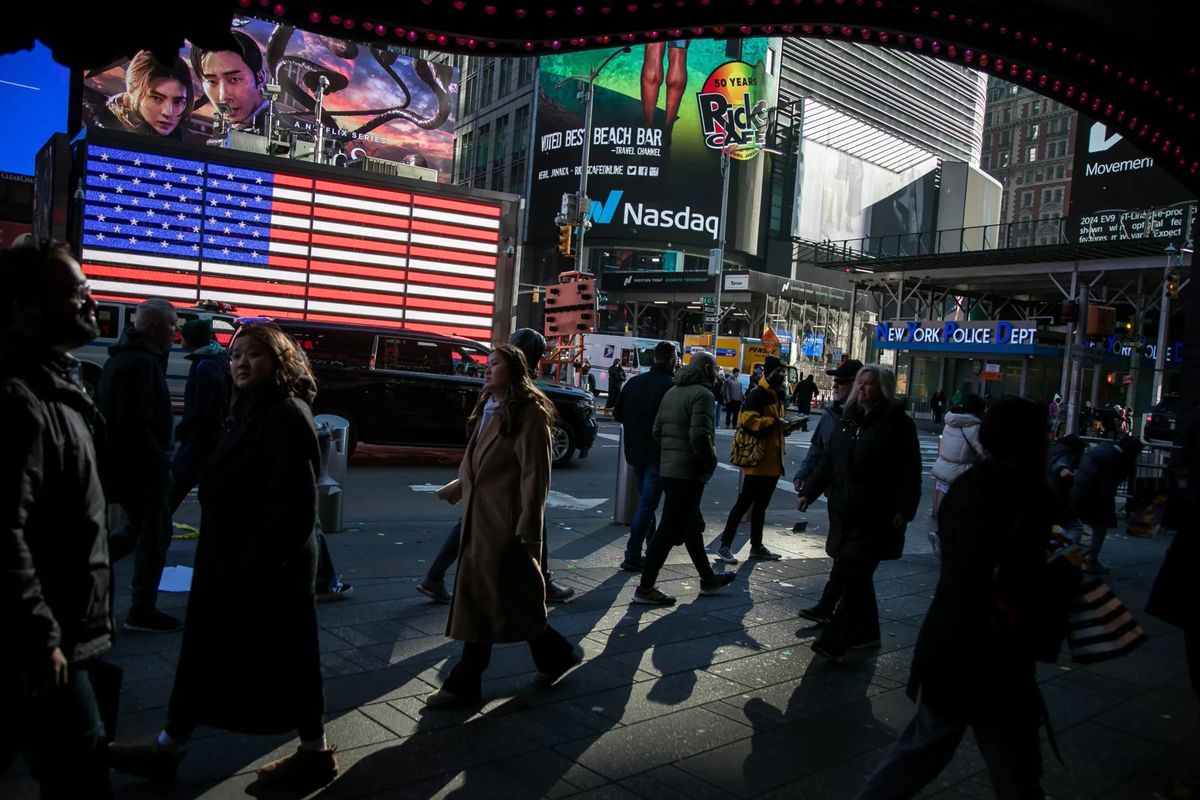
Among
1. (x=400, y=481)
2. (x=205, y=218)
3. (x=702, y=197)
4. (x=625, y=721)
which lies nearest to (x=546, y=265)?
(x=702, y=197)

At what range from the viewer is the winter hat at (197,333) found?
6004mm

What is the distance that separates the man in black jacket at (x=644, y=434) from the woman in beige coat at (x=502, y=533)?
10.2 feet

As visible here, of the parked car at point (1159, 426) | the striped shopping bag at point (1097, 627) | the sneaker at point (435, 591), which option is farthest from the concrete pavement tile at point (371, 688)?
the parked car at point (1159, 426)

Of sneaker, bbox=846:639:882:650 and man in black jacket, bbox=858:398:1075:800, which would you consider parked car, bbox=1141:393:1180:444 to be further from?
man in black jacket, bbox=858:398:1075:800

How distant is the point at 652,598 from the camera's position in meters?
6.55

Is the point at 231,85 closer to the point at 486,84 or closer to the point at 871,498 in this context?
the point at 486,84

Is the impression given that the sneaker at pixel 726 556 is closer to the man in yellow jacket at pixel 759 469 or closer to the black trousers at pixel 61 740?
the man in yellow jacket at pixel 759 469

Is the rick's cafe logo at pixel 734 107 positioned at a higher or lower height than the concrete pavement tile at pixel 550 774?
higher

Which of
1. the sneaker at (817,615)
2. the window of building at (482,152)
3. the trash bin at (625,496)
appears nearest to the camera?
the sneaker at (817,615)

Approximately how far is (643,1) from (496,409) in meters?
2.59

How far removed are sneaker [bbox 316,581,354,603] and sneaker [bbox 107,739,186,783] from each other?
2.56 meters

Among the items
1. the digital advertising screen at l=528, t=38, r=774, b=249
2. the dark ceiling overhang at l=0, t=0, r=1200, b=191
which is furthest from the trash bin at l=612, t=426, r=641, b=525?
the digital advertising screen at l=528, t=38, r=774, b=249

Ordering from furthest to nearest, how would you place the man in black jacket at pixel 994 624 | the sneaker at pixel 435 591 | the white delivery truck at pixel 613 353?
the white delivery truck at pixel 613 353, the sneaker at pixel 435 591, the man in black jacket at pixel 994 624

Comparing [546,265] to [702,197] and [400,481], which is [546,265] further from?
[400,481]
